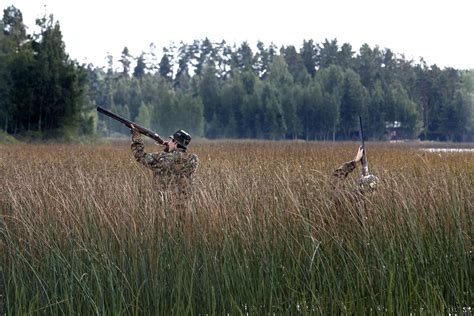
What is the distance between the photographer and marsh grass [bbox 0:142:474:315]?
14.6 ft

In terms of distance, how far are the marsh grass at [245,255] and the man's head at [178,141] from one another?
1.36m

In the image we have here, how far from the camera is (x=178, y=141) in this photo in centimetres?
693

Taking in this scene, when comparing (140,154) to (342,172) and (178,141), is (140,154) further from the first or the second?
(342,172)

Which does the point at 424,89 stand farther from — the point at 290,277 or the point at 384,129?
the point at 290,277

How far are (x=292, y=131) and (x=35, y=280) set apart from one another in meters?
72.1

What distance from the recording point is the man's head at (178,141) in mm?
6910

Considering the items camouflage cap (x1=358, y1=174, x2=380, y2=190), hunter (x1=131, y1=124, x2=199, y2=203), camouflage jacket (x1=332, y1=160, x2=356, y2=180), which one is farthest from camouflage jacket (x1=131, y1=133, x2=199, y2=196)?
camouflage cap (x1=358, y1=174, x2=380, y2=190)

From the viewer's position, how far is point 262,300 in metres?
4.57

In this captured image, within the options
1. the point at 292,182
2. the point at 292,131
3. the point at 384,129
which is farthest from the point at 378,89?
the point at 292,182

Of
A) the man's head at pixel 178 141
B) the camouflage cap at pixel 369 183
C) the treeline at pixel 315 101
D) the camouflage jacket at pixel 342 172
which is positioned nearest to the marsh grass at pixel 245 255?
the camouflage cap at pixel 369 183

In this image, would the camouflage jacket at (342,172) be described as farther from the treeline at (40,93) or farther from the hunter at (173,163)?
the treeline at (40,93)

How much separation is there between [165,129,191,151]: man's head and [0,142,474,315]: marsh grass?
1363 mm

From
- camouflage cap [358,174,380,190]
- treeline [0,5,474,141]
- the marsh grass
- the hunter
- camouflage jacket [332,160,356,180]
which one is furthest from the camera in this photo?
treeline [0,5,474,141]

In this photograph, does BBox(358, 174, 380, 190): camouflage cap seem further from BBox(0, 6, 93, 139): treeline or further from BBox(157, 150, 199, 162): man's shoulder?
BBox(0, 6, 93, 139): treeline
